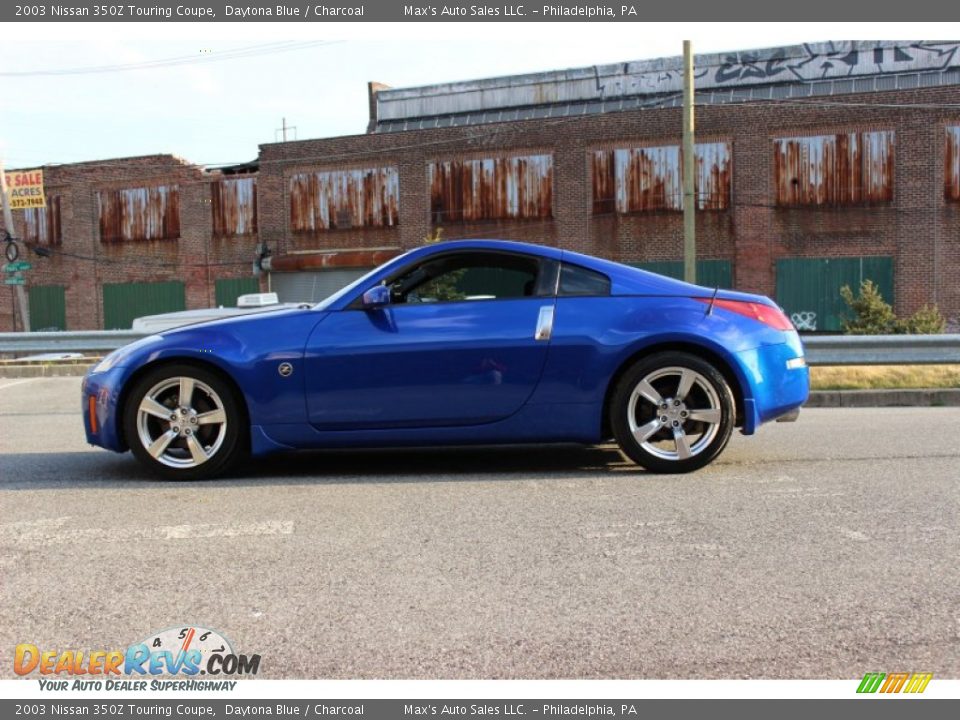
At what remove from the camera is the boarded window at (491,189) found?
31.2 metres

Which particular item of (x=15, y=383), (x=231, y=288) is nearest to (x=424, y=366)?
(x=15, y=383)

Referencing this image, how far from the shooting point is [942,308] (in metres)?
27.8

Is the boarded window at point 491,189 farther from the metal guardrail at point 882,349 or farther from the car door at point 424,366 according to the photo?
the car door at point 424,366

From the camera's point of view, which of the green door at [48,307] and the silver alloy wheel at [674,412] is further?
the green door at [48,307]

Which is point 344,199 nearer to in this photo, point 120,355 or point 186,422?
point 120,355

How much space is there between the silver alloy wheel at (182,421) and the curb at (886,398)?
7.08 metres

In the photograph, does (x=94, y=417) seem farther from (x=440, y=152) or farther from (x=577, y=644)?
(x=440, y=152)

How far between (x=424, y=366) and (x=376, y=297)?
50 centimetres

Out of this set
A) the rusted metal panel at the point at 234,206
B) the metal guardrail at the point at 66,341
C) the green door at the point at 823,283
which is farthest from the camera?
the rusted metal panel at the point at 234,206

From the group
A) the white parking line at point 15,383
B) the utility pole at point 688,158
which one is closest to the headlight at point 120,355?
the white parking line at point 15,383

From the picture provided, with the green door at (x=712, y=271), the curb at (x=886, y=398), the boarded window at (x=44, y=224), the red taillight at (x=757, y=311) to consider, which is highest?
the boarded window at (x=44, y=224)

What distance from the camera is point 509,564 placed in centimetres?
381

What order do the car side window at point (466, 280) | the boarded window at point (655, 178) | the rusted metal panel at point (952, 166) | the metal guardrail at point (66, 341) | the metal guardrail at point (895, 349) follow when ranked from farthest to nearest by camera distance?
the boarded window at point (655, 178), the rusted metal panel at point (952, 166), the metal guardrail at point (66, 341), the metal guardrail at point (895, 349), the car side window at point (466, 280)

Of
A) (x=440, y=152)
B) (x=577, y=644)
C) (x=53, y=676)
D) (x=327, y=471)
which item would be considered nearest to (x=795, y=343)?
(x=327, y=471)
